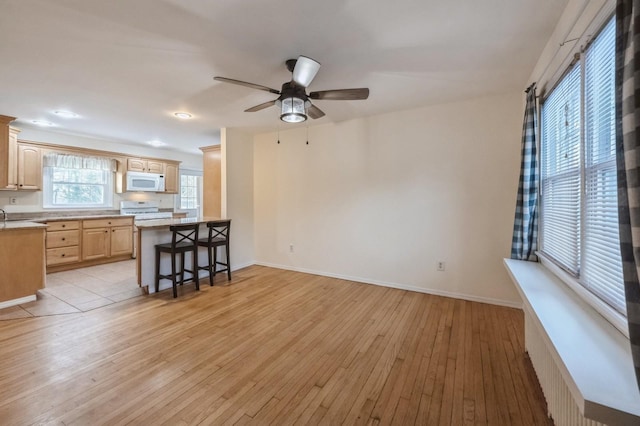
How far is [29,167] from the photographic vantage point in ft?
15.0

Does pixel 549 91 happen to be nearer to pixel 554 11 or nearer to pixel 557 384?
pixel 554 11

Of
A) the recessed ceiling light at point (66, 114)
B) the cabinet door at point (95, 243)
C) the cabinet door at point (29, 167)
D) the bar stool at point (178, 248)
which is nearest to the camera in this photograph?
the bar stool at point (178, 248)

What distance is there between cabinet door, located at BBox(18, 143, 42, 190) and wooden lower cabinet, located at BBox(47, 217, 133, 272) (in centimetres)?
77

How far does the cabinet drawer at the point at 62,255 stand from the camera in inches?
179

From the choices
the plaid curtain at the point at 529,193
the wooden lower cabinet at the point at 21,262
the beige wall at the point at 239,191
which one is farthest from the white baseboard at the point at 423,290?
the wooden lower cabinet at the point at 21,262

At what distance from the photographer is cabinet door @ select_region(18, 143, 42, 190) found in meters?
4.50

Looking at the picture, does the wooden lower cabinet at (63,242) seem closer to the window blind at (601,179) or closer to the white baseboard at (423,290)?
the white baseboard at (423,290)

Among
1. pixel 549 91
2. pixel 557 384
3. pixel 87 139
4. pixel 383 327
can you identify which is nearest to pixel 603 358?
pixel 557 384

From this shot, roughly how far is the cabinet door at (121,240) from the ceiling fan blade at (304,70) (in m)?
5.14

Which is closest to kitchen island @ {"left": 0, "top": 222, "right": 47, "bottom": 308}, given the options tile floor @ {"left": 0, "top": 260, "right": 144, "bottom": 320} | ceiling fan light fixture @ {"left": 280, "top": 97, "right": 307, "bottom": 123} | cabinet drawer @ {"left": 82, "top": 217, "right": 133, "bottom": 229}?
tile floor @ {"left": 0, "top": 260, "right": 144, "bottom": 320}

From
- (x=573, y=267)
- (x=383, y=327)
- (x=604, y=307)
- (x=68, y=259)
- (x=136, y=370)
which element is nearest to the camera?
(x=604, y=307)

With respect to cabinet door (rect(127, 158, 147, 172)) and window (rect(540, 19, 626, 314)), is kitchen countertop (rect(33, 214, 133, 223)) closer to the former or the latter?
cabinet door (rect(127, 158, 147, 172))

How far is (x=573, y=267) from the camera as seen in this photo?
5.75ft

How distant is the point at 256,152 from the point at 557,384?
4958 mm
